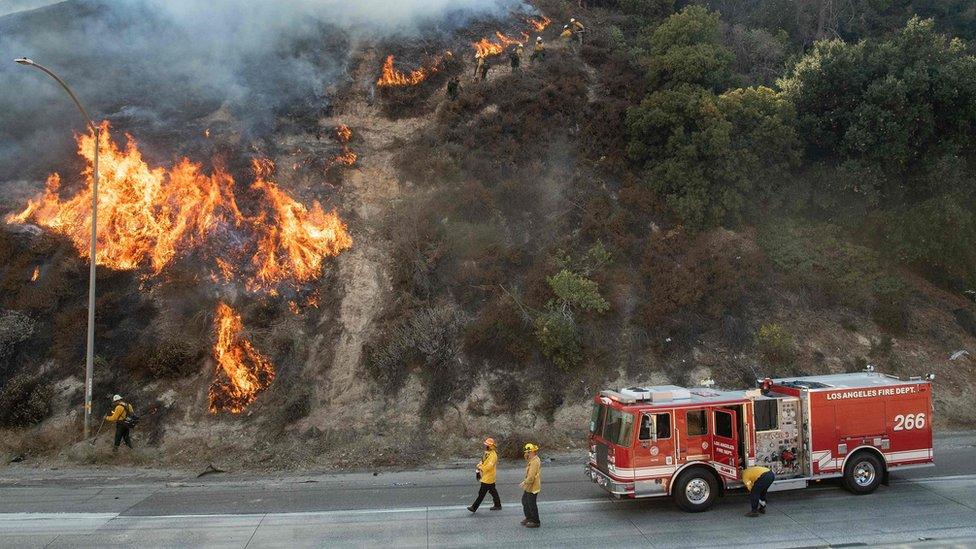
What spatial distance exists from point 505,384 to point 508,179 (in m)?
8.56

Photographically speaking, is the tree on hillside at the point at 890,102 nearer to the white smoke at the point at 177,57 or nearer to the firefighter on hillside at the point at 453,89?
the firefighter on hillside at the point at 453,89

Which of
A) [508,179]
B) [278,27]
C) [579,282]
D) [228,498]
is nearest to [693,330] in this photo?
[579,282]

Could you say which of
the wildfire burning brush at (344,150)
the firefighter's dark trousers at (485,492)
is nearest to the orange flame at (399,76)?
the wildfire burning brush at (344,150)

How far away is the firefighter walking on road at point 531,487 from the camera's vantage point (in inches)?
418

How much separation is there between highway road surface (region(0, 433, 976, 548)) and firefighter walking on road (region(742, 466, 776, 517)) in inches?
8.8

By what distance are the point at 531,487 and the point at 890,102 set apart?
782 inches

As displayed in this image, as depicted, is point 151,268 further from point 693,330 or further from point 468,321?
point 693,330

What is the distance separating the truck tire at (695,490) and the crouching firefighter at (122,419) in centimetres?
1307

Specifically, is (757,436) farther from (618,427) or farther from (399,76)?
(399,76)

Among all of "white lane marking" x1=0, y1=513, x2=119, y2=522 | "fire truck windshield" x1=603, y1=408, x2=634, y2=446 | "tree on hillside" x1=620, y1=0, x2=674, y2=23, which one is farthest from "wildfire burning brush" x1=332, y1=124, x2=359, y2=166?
"tree on hillside" x1=620, y1=0, x2=674, y2=23

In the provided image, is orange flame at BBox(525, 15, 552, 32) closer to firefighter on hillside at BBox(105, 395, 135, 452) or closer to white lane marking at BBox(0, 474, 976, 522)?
firefighter on hillside at BBox(105, 395, 135, 452)

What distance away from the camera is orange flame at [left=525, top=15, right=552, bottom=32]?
31.1 m

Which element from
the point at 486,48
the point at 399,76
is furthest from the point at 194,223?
the point at 486,48

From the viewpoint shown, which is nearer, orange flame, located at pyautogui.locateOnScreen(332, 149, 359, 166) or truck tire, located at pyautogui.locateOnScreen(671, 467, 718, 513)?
truck tire, located at pyautogui.locateOnScreen(671, 467, 718, 513)
